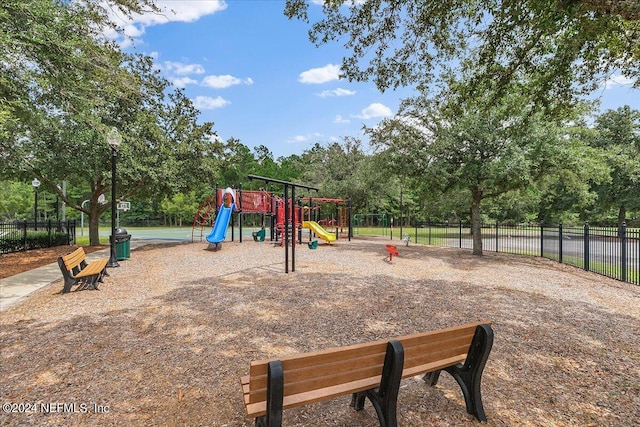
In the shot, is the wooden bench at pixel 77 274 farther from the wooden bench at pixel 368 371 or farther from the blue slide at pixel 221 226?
the blue slide at pixel 221 226

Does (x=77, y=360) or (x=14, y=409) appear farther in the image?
(x=77, y=360)

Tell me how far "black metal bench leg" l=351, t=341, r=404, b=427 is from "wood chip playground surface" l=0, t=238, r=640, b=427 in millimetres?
400

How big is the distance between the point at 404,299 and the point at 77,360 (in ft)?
17.5

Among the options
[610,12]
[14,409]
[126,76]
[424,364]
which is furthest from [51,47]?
[610,12]

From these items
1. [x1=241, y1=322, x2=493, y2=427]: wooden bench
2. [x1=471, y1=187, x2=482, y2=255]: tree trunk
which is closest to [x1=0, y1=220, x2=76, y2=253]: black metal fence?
[x1=241, y1=322, x2=493, y2=427]: wooden bench

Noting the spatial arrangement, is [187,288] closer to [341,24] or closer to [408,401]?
[408,401]

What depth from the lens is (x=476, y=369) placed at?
2938mm

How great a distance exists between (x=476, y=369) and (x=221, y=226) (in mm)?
14908

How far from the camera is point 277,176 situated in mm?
57344

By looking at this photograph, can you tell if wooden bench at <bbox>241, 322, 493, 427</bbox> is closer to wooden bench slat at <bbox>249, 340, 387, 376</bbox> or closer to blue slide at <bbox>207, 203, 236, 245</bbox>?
wooden bench slat at <bbox>249, 340, 387, 376</bbox>

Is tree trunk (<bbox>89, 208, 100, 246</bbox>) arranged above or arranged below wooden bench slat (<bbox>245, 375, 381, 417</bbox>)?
above

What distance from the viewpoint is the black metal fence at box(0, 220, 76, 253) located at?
46.4 ft

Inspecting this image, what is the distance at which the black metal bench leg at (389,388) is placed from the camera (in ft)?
7.98

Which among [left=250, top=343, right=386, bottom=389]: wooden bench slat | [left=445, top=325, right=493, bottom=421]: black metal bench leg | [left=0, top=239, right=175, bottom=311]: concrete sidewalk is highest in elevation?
[left=250, top=343, right=386, bottom=389]: wooden bench slat
